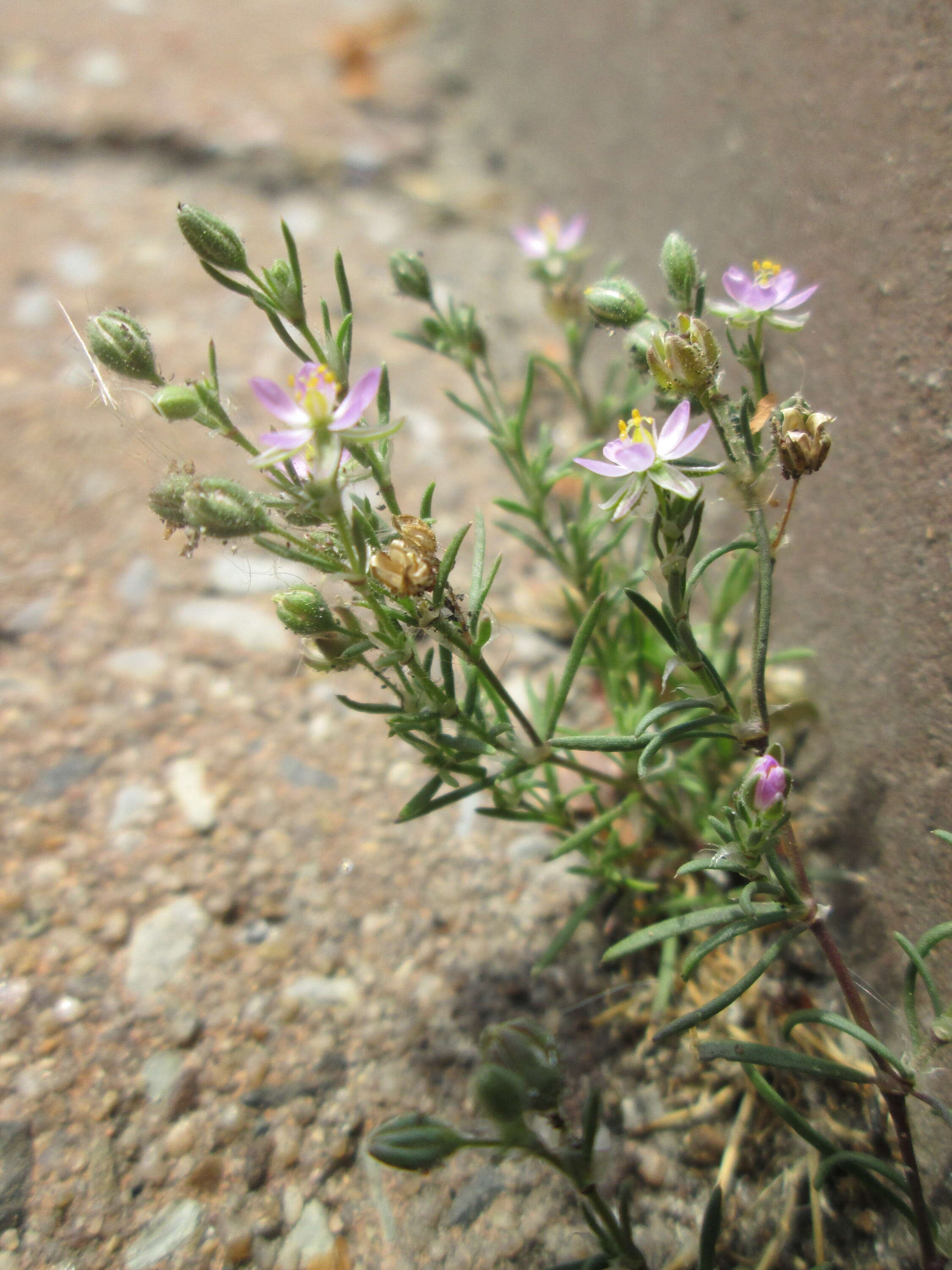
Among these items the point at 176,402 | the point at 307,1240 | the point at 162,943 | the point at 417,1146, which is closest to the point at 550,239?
the point at 176,402

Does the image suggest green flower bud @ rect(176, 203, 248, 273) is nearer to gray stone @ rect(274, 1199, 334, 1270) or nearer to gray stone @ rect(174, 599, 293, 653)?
gray stone @ rect(174, 599, 293, 653)

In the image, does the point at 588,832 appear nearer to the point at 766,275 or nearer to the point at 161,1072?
the point at 161,1072

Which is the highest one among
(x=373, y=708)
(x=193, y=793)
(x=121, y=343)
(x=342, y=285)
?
(x=342, y=285)

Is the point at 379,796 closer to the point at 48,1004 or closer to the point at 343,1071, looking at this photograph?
the point at 343,1071

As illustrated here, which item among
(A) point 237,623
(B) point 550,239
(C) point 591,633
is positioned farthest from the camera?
(A) point 237,623

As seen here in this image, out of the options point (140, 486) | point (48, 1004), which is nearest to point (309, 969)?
point (48, 1004)

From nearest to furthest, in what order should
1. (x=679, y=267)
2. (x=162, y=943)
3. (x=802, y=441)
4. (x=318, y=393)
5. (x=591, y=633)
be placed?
(x=318, y=393), (x=802, y=441), (x=679, y=267), (x=591, y=633), (x=162, y=943)
